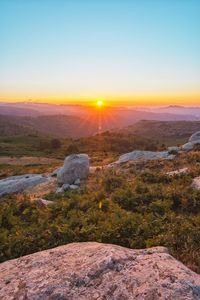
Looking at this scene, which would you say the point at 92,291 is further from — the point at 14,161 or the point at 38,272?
the point at 14,161

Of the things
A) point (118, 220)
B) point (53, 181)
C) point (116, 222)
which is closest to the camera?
point (116, 222)

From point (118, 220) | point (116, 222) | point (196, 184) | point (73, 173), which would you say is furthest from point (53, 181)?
point (116, 222)

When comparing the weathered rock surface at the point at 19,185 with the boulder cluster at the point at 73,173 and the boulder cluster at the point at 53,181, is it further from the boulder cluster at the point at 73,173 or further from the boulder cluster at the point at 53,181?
the boulder cluster at the point at 73,173

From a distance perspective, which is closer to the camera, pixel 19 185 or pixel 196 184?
pixel 196 184

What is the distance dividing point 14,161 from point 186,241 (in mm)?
59904

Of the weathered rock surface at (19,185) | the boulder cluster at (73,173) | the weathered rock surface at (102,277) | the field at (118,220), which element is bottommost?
the weathered rock surface at (19,185)

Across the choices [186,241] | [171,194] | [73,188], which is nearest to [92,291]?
[186,241]

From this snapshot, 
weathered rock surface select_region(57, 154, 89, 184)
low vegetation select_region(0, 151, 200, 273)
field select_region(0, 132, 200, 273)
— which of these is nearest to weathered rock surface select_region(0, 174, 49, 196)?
weathered rock surface select_region(57, 154, 89, 184)

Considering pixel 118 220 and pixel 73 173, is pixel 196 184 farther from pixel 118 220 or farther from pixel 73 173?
pixel 73 173

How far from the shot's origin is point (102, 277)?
642cm

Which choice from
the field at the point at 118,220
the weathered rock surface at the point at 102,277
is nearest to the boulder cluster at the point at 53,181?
the field at the point at 118,220

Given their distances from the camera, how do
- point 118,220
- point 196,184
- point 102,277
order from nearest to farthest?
point 102,277
point 118,220
point 196,184

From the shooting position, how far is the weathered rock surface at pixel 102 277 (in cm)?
A: 588

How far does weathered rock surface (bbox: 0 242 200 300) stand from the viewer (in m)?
5.88
